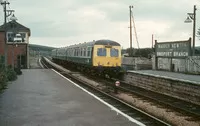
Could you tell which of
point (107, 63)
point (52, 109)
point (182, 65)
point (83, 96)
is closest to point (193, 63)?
point (182, 65)

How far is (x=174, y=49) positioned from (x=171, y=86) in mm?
8571

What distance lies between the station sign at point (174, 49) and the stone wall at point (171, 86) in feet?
12.1

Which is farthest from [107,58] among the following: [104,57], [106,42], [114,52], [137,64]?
[137,64]

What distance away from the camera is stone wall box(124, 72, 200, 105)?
57.5 ft

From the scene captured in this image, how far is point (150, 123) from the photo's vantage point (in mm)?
A: 10445

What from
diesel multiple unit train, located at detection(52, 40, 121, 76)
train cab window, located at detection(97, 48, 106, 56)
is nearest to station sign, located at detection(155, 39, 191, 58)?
diesel multiple unit train, located at detection(52, 40, 121, 76)

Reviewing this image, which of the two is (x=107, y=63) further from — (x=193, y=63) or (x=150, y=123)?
(x=150, y=123)

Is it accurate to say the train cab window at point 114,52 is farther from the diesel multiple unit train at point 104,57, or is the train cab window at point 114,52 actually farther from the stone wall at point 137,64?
the stone wall at point 137,64

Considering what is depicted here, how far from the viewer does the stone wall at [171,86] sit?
57.5 feet

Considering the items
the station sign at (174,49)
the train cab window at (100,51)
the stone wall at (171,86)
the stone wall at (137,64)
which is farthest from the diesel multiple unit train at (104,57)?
the stone wall at (137,64)

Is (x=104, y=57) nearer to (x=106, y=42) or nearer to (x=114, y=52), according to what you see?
(x=114, y=52)

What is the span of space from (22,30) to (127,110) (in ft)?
173

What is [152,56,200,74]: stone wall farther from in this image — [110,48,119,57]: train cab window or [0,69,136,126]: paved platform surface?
[0,69,136,126]: paved platform surface

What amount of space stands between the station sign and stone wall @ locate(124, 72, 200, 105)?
12.1 ft
